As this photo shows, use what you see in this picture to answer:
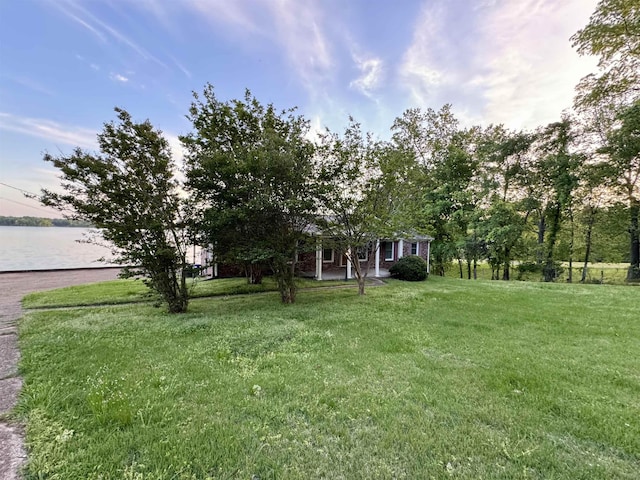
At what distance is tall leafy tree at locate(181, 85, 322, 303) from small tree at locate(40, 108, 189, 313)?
770 millimetres

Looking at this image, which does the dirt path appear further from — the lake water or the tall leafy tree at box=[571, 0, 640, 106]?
the tall leafy tree at box=[571, 0, 640, 106]

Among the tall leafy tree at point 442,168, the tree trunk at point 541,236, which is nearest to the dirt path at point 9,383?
the tall leafy tree at point 442,168

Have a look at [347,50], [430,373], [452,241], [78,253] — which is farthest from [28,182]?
[452,241]

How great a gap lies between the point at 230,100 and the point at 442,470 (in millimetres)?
9268

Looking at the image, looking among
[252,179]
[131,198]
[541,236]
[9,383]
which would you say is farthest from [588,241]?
[9,383]

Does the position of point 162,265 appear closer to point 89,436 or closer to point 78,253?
point 89,436

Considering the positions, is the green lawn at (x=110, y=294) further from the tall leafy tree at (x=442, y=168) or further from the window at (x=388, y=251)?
the tall leafy tree at (x=442, y=168)

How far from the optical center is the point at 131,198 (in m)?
6.54

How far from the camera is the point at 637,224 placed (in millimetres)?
16469

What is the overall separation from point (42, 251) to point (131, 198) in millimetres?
22244

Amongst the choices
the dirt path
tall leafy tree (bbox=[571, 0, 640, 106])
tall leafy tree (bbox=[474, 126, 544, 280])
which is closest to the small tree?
the dirt path

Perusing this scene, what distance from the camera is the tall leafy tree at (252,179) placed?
7254mm

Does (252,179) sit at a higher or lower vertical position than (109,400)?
higher

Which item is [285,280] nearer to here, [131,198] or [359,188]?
[359,188]
